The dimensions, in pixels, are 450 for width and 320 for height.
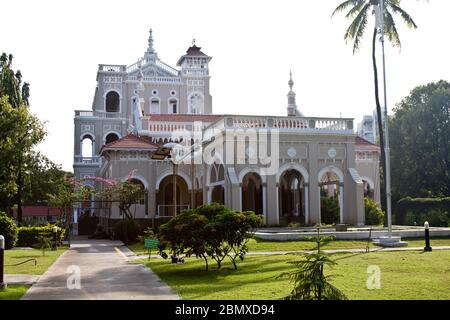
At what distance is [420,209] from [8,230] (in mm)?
26349

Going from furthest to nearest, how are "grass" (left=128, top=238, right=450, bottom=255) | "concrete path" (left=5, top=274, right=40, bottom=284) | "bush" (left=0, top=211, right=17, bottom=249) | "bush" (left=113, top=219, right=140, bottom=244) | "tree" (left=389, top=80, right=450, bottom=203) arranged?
1. "tree" (left=389, top=80, right=450, bottom=203)
2. "bush" (left=113, top=219, right=140, bottom=244)
3. "bush" (left=0, top=211, right=17, bottom=249)
4. "grass" (left=128, top=238, right=450, bottom=255)
5. "concrete path" (left=5, top=274, right=40, bottom=284)

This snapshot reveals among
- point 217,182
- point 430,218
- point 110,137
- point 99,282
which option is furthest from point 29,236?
point 110,137

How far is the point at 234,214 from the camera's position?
15.6 m

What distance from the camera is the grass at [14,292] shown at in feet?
36.9

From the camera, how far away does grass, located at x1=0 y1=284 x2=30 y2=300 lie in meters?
11.3

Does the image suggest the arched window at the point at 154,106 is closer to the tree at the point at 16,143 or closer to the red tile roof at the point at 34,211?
the red tile roof at the point at 34,211

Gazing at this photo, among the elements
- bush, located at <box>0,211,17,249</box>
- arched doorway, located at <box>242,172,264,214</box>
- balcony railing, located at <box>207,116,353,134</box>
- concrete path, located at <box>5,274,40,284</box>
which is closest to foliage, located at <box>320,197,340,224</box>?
arched doorway, located at <box>242,172,264,214</box>

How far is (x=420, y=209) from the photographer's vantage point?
3903 centimetres

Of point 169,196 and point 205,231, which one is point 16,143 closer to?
point 169,196

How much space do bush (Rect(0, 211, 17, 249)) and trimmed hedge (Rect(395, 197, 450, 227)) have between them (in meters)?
24.8

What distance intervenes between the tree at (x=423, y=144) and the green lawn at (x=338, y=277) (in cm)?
3258

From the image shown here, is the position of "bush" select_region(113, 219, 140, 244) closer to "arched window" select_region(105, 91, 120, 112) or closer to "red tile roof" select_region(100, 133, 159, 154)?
"red tile roof" select_region(100, 133, 159, 154)

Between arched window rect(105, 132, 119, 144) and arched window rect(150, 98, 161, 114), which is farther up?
arched window rect(150, 98, 161, 114)

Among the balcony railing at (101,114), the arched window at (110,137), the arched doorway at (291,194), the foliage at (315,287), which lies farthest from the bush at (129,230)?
the balcony railing at (101,114)
